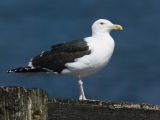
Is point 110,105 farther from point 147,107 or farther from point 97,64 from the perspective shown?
point 97,64

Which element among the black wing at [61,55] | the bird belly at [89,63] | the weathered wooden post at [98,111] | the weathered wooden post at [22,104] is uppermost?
the black wing at [61,55]

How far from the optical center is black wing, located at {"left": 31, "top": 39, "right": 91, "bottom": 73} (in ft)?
31.7

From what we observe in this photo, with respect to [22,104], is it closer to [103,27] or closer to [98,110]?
[98,110]

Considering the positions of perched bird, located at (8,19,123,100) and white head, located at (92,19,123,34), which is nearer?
perched bird, located at (8,19,123,100)

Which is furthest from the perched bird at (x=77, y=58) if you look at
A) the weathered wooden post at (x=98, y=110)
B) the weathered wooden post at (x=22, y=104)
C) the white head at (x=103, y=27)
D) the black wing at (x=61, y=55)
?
the weathered wooden post at (x=22, y=104)

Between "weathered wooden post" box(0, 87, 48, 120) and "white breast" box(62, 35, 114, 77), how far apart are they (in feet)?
20.2

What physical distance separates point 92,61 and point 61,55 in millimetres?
647

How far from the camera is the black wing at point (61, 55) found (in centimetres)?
968

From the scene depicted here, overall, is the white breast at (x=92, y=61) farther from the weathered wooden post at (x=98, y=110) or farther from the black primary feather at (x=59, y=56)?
the weathered wooden post at (x=98, y=110)

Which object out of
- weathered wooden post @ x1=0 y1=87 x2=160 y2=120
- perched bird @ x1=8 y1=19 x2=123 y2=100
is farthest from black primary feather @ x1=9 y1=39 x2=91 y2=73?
weathered wooden post @ x1=0 y1=87 x2=160 y2=120

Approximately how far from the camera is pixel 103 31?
34.1 feet

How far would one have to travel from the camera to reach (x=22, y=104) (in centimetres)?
307

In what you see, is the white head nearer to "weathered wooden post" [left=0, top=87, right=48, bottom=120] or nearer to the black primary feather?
the black primary feather

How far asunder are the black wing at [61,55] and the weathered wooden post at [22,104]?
6.40 m
